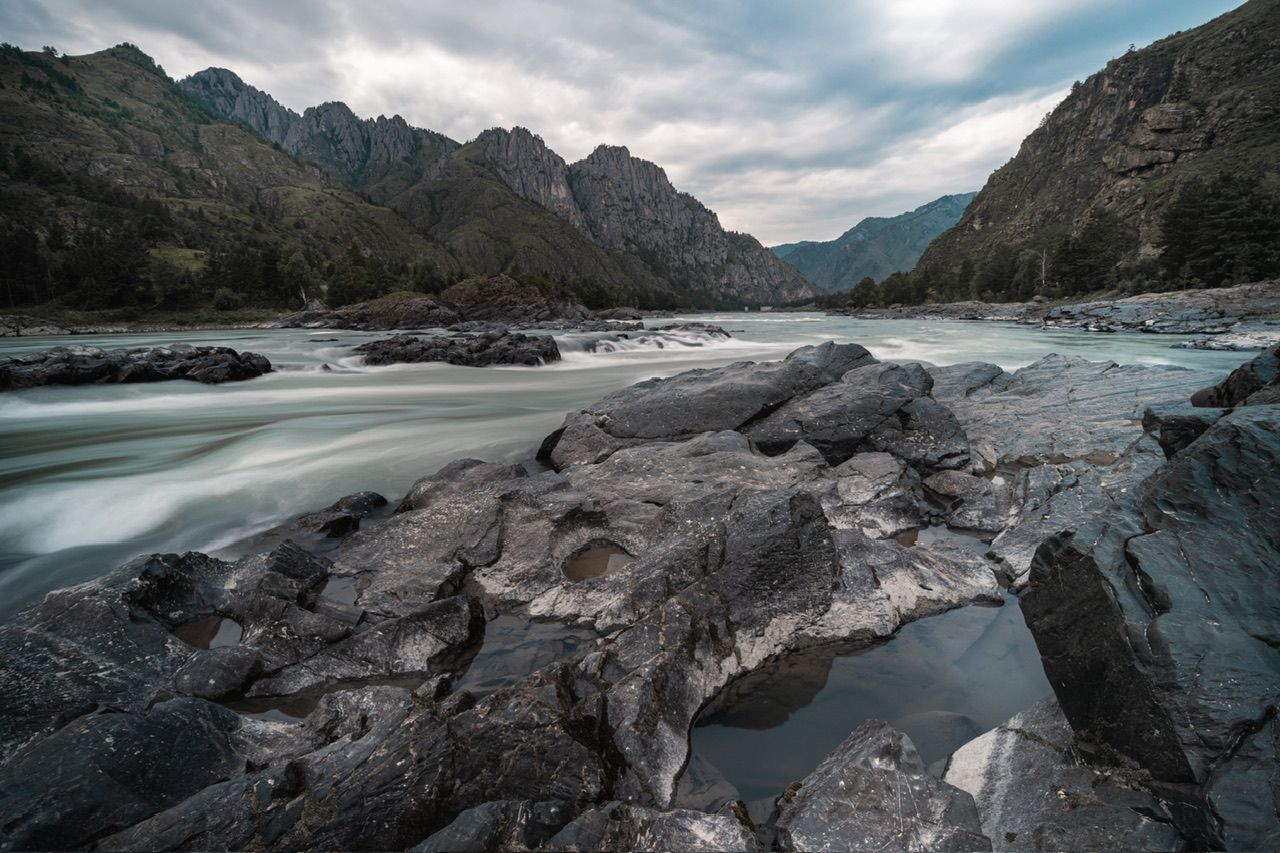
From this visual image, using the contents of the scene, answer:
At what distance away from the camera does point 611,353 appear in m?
37.5

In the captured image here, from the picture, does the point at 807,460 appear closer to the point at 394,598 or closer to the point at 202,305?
the point at 394,598

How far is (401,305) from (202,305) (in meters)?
38.0

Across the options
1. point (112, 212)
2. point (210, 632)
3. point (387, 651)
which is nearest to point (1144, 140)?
point (387, 651)

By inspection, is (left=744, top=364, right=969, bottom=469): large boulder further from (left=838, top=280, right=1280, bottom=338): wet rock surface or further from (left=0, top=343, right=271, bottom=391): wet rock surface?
(left=0, top=343, right=271, bottom=391): wet rock surface

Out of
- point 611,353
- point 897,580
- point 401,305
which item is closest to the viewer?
point 897,580

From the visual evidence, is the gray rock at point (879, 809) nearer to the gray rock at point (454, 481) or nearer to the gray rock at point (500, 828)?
→ the gray rock at point (500, 828)

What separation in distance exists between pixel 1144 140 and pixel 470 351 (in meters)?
132

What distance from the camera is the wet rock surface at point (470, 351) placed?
30.2 meters

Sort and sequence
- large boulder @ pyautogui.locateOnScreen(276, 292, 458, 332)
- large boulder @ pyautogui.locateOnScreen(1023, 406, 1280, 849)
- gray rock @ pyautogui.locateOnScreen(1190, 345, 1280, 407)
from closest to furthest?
large boulder @ pyautogui.locateOnScreen(1023, 406, 1280, 849)
gray rock @ pyautogui.locateOnScreen(1190, 345, 1280, 407)
large boulder @ pyautogui.locateOnScreen(276, 292, 458, 332)

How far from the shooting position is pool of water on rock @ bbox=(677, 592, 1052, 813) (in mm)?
3635

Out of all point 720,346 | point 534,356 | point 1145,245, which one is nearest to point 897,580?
point 534,356

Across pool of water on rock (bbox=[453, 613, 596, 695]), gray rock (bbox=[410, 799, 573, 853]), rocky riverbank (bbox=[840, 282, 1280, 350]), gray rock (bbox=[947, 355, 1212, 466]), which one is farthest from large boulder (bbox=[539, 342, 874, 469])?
rocky riverbank (bbox=[840, 282, 1280, 350])

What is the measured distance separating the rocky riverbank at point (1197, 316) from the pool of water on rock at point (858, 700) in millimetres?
30741

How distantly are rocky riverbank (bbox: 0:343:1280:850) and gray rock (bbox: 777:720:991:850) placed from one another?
0.05ft
